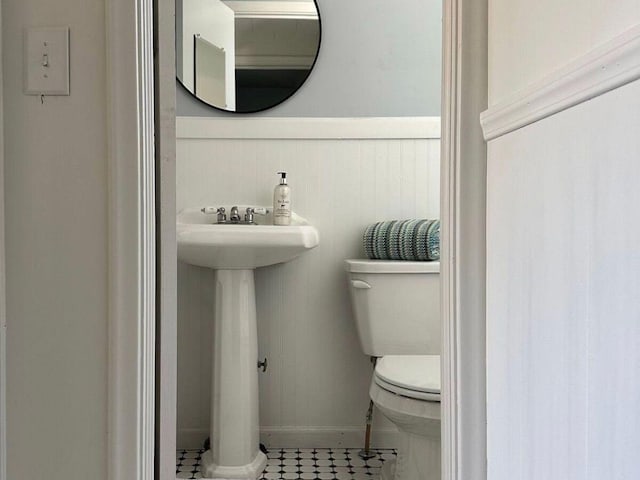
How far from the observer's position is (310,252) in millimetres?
2045

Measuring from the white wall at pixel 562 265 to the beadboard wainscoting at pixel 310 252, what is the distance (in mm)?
1241

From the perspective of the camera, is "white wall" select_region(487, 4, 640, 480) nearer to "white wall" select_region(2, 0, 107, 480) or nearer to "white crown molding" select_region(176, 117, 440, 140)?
"white wall" select_region(2, 0, 107, 480)

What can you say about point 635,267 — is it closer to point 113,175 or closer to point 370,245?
point 113,175

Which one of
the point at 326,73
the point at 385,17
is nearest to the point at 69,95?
the point at 326,73

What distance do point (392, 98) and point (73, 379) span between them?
1559mm

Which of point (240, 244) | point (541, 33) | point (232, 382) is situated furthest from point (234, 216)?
point (541, 33)

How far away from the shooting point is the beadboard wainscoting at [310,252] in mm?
2029

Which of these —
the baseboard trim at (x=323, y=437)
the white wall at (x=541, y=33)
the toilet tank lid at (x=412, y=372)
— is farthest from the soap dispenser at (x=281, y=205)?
the white wall at (x=541, y=33)

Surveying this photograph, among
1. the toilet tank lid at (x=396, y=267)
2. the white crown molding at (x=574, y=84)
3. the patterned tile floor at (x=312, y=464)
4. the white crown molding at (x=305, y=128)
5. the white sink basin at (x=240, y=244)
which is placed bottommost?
the patterned tile floor at (x=312, y=464)

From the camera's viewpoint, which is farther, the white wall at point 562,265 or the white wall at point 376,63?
the white wall at point 376,63

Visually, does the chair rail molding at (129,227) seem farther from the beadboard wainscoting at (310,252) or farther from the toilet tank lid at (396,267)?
the beadboard wainscoting at (310,252)

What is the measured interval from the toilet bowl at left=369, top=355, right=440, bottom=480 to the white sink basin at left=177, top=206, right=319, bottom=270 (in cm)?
45

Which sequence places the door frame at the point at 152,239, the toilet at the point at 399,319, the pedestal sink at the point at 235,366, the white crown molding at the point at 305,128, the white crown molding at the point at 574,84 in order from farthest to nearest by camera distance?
1. the white crown molding at the point at 305,128
2. the pedestal sink at the point at 235,366
3. the toilet at the point at 399,319
4. the door frame at the point at 152,239
5. the white crown molding at the point at 574,84

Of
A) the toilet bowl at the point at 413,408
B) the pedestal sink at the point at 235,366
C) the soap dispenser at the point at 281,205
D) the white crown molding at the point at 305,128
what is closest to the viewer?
the toilet bowl at the point at 413,408
